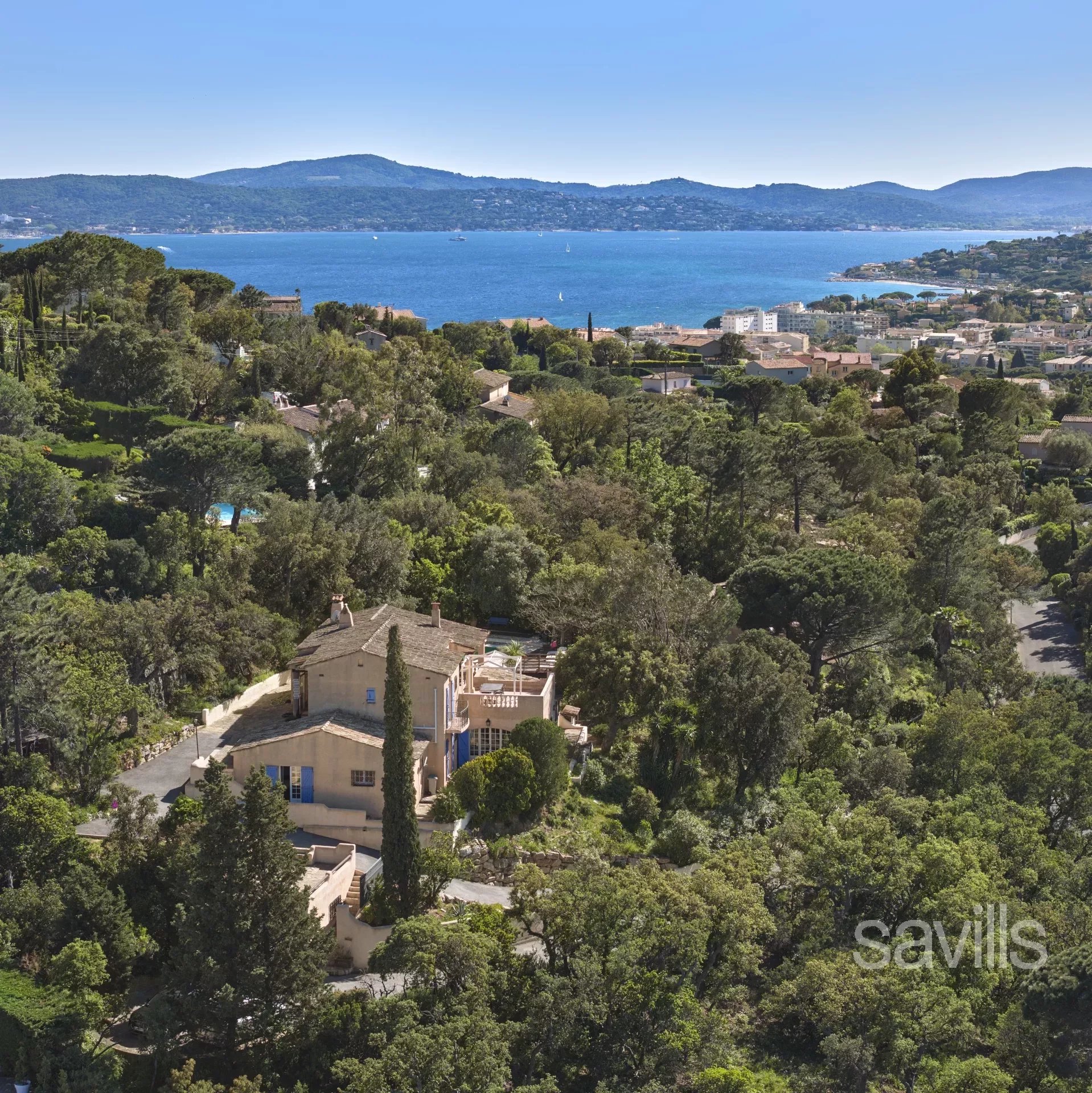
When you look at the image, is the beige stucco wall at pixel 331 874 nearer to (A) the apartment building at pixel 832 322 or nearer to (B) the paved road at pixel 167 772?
(B) the paved road at pixel 167 772

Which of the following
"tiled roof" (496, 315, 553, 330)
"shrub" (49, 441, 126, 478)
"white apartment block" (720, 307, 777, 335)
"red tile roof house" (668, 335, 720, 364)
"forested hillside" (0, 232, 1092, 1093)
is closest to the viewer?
"forested hillside" (0, 232, 1092, 1093)

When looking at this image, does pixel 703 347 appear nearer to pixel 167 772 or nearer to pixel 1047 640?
pixel 1047 640

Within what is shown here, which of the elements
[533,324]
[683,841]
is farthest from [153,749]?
[533,324]

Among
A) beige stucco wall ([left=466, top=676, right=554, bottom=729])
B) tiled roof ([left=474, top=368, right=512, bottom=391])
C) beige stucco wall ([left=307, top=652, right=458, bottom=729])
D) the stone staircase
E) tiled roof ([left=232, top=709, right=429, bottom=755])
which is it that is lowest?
the stone staircase

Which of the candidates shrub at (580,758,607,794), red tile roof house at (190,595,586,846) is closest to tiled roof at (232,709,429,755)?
red tile roof house at (190,595,586,846)

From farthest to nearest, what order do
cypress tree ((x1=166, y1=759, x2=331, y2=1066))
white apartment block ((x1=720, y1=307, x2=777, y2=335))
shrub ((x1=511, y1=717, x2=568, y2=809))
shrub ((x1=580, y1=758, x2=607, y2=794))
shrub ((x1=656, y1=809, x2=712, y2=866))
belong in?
white apartment block ((x1=720, y1=307, x2=777, y2=335)) → shrub ((x1=580, y1=758, x2=607, y2=794)) → shrub ((x1=656, y1=809, x2=712, y2=866)) → shrub ((x1=511, y1=717, x2=568, y2=809)) → cypress tree ((x1=166, y1=759, x2=331, y2=1066))

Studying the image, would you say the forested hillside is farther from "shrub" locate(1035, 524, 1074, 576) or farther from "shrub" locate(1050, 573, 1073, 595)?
"shrub" locate(1050, 573, 1073, 595)

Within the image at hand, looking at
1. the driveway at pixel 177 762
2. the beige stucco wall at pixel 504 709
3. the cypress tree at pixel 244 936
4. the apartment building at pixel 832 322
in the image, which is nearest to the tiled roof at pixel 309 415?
the driveway at pixel 177 762
